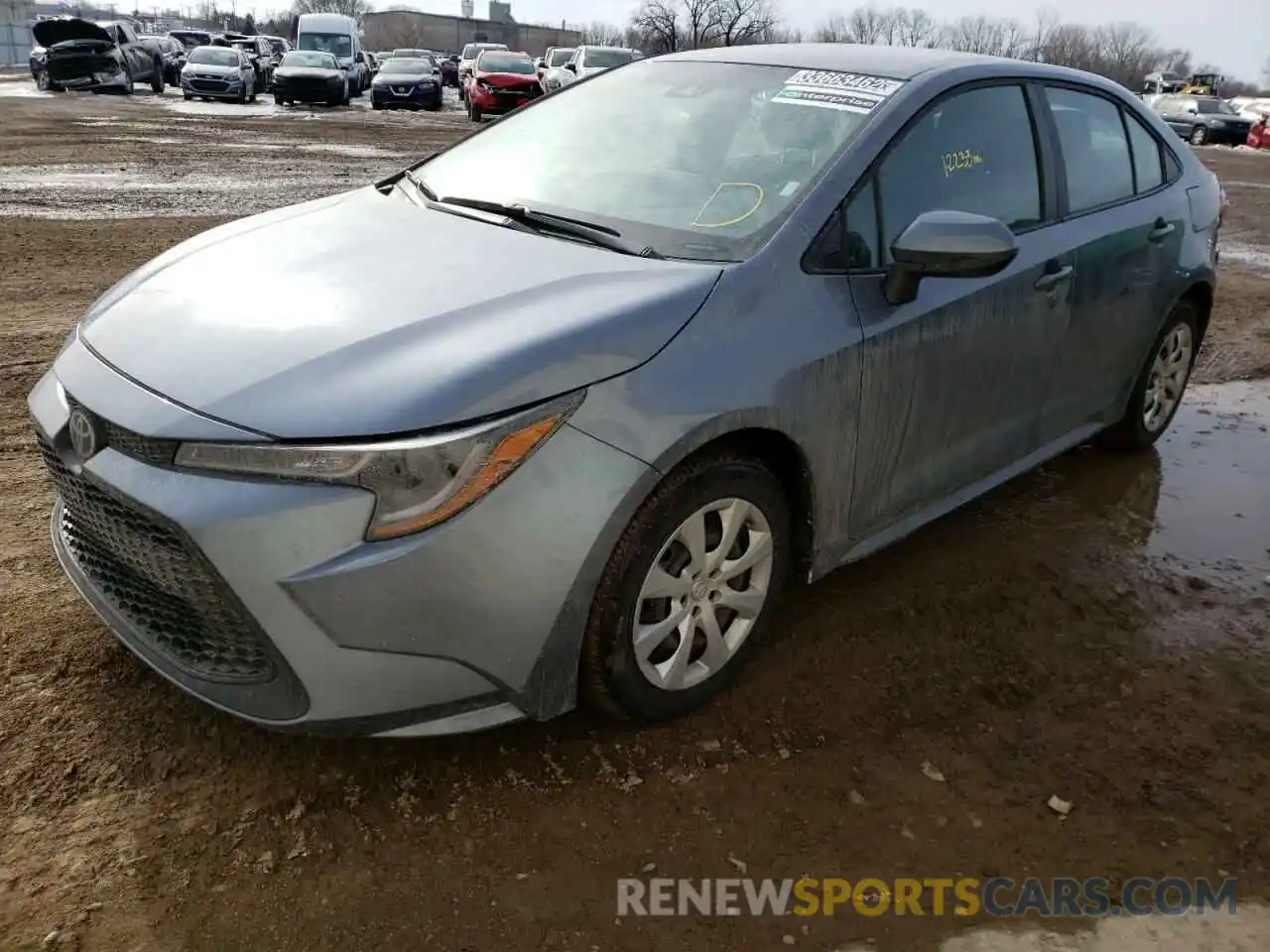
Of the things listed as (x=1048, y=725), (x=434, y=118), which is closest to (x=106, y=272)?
(x=1048, y=725)

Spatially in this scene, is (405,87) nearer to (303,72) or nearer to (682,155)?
(303,72)

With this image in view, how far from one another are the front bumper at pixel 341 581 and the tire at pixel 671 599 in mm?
83

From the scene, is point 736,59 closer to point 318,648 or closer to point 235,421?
point 235,421

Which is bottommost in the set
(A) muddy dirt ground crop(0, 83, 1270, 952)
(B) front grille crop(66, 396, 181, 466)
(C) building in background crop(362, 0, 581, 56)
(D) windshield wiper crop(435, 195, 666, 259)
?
(C) building in background crop(362, 0, 581, 56)

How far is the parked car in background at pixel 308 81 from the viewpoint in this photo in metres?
24.7

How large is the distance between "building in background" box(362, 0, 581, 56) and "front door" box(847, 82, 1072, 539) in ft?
337

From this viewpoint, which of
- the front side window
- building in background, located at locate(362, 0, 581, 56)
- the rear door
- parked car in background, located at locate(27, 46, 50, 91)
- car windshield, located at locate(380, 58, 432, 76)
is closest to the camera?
the front side window

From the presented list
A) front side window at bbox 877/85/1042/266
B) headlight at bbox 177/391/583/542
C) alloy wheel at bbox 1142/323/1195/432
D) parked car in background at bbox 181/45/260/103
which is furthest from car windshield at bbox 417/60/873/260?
parked car in background at bbox 181/45/260/103

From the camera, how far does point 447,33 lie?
103 metres

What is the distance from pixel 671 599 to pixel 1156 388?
303cm

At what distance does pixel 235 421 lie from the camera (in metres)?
2.09

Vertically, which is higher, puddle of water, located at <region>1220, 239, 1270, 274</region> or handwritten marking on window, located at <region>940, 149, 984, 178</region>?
handwritten marking on window, located at <region>940, 149, 984, 178</region>

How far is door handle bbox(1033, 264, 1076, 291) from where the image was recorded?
11.2 feet

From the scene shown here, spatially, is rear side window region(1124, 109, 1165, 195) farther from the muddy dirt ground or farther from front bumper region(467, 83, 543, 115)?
front bumper region(467, 83, 543, 115)
